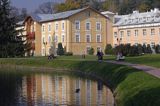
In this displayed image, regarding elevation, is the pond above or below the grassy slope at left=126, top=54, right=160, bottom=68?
below

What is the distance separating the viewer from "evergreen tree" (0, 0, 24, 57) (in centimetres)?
8662

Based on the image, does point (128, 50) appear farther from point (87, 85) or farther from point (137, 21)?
point (87, 85)

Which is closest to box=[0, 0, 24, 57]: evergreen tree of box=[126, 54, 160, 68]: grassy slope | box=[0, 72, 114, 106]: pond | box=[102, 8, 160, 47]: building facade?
box=[102, 8, 160, 47]: building facade

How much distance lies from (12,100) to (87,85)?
1200 centimetres

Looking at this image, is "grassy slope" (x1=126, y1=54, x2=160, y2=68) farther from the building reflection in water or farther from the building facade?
the building facade

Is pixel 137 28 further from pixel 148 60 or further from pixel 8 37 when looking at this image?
pixel 148 60

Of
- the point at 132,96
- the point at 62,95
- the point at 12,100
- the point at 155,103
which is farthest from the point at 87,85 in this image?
the point at 155,103

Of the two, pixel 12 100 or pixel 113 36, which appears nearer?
pixel 12 100

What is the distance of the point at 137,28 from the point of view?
100438mm

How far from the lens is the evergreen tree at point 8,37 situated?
284 ft

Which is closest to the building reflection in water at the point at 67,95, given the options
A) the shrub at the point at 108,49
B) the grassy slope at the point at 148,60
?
the grassy slope at the point at 148,60

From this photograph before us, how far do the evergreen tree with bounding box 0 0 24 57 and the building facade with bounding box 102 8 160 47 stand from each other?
22.2 meters

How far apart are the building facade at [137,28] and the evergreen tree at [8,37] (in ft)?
72.7

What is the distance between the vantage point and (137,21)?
101m
